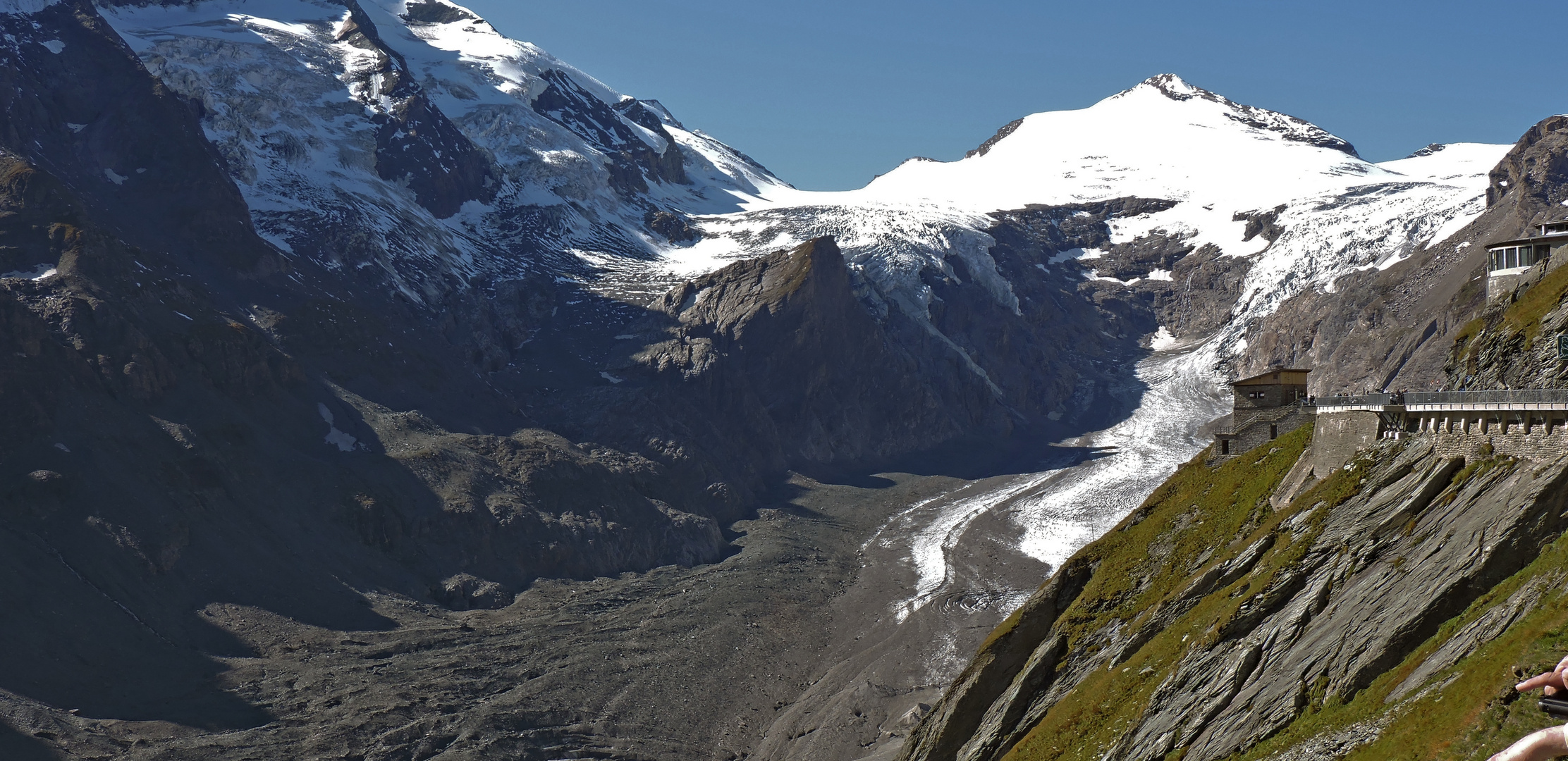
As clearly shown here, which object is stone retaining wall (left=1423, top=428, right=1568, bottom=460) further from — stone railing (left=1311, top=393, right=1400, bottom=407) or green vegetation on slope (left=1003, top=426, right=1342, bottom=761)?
stone railing (left=1311, top=393, right=1400, bottom=407)

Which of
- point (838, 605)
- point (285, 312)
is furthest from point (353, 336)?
point (838, 605)

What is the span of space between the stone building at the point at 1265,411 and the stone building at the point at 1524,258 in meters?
10.2

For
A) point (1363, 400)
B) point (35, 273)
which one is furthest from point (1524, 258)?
point (35, 273)

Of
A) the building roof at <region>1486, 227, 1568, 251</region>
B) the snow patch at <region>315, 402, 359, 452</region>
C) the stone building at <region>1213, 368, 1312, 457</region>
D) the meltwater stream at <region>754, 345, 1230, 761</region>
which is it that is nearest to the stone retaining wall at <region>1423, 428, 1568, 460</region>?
the stone building at <region>1213, 368, 1312, 457</region>

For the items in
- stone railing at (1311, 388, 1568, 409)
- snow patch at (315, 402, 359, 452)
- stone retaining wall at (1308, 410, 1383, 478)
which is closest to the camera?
stone railing at (1311, 388, 1568, 409)

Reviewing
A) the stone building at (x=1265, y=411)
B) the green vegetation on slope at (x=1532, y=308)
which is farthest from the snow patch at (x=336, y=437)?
the green vegetation on slope at (x=1532, y=308)

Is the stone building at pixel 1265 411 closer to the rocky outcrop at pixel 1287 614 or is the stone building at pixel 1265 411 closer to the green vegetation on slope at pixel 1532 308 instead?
the rocky outcrop at pixel 1287 614

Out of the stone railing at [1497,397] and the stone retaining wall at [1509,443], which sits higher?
the stone railing at [1497,397]

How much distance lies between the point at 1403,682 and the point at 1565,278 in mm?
26444

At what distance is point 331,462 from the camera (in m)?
164

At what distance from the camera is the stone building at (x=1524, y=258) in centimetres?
5559

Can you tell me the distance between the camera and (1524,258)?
60.5 meters

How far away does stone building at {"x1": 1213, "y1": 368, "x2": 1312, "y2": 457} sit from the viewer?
6197cm

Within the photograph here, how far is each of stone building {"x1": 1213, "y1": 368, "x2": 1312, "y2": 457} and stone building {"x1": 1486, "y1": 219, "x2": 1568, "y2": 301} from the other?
400 inches
